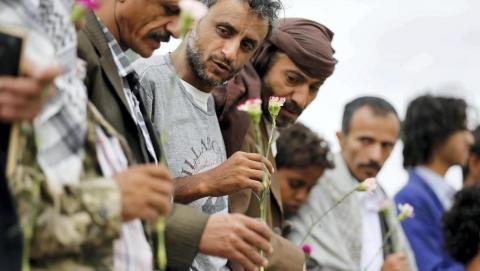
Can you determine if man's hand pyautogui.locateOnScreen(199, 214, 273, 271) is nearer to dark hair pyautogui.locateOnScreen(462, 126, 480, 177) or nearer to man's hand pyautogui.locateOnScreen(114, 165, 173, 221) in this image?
man's hand pyautogui.locateOnScreen(114, 165, 173, 221)

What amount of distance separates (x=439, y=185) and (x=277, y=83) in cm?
157

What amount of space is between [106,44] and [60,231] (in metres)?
0.87

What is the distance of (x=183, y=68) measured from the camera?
3.39m

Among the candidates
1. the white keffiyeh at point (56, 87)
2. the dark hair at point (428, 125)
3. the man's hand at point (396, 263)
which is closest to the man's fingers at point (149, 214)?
the white keffiyeh at point (56, 87)

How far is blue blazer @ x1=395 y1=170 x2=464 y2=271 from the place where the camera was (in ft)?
17.0

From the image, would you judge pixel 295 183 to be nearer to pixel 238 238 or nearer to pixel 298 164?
pixel 298 164

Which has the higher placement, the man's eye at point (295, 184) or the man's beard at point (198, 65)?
the man's beard at point (198, 65)

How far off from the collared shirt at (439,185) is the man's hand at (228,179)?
8.96 feet

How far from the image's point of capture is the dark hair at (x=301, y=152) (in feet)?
17.3

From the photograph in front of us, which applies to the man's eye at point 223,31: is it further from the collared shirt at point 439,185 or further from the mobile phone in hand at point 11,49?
the collared shirt at point 439,185

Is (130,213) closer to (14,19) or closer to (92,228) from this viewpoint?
(92,228)

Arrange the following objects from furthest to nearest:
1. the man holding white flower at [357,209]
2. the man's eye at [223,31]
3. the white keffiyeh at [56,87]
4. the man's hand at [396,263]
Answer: the man holding white flower at [357,209], the man's hand at [396,263], the man's eye at [223,31], the white keffiyeh at [56,87]

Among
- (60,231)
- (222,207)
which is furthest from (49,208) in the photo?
(222,207)

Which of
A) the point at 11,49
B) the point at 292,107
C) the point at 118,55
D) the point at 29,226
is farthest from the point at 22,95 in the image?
the point at 292,107
